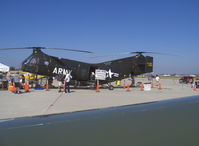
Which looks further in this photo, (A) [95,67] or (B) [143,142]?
(A) [95,67]

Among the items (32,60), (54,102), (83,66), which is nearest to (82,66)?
(83,66)

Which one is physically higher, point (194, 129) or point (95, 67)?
point (95, 67)

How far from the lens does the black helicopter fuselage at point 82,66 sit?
17.2 m

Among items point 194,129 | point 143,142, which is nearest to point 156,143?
point 143,142

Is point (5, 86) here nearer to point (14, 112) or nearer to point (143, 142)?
point (14, 112)

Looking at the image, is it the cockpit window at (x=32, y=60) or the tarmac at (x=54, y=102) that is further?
the cockpit window at (x=32, y=60)

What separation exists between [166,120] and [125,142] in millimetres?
2449

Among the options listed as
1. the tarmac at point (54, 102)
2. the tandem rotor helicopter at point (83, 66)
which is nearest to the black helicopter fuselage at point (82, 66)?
the tandem rotor helicopter at point (83, 66)

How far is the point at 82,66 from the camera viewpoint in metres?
18.4

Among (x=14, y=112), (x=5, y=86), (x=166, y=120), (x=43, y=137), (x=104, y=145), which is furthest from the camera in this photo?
(x=5, y=86)

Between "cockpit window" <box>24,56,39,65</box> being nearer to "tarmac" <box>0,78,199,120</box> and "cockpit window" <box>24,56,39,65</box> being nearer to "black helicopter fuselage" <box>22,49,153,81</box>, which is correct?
"black helicopter fuselage" <box>22,49,153,81</box>

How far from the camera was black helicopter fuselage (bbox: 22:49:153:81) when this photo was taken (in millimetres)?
17250

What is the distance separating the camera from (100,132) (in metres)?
4.93

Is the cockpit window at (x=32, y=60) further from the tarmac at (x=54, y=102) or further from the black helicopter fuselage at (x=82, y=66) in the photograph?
the tarmac at (x=54, y=102)
